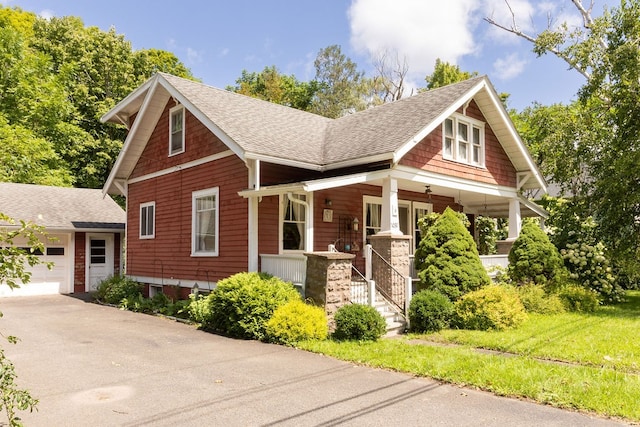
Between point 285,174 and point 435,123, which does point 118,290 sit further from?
point 435,123

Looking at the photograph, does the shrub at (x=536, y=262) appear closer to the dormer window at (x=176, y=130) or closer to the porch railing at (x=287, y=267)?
the porch railing at (x=287, y=267)

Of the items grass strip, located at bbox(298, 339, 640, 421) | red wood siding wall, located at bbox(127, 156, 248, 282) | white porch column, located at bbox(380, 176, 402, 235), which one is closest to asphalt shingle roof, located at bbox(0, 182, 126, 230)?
red wood siding wall, located at bbox(127, 156, 248, 282)

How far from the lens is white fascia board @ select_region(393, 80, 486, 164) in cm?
1154

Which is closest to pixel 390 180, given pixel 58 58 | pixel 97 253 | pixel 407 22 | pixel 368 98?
pixel 97 253

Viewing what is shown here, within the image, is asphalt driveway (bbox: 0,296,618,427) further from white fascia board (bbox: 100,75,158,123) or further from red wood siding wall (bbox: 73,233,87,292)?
red wood siding wall (bbox: 73,233,87,292)

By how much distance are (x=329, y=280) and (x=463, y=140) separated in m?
7.42

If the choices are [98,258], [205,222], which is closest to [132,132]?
[205,222]

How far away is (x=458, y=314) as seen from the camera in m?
10.8

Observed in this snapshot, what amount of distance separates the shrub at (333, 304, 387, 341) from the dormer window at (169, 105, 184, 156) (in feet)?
27.2

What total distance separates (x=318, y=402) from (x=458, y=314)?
231 inches

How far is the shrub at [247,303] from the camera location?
970 centimetres

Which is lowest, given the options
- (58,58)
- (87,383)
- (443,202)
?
(87,383)

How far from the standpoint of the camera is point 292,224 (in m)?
12.8

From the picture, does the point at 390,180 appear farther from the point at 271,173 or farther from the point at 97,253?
the point at 97,253
